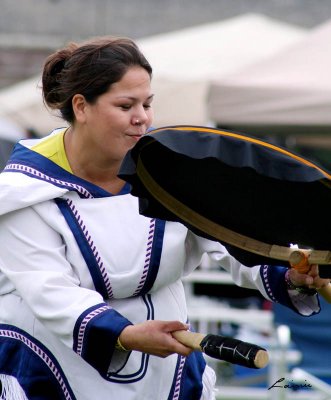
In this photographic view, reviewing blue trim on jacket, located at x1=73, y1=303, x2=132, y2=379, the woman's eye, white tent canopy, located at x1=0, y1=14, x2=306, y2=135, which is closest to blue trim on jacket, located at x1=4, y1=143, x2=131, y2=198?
the woman's eye

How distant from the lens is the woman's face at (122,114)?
3.34m

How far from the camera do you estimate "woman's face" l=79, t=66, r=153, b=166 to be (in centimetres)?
334

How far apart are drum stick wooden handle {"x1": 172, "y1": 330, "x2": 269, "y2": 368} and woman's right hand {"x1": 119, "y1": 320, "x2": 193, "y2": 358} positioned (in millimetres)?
28

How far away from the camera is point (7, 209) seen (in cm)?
337

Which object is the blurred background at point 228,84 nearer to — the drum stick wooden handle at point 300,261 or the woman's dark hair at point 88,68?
the woman's dark hair at point 88,68

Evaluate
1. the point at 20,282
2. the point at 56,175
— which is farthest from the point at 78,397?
the point at 56,175

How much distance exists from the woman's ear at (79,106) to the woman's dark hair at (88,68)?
0.01 meters

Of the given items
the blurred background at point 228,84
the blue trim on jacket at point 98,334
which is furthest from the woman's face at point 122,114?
the blurred background at point 228,84

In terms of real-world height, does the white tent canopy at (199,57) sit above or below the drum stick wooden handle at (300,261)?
below

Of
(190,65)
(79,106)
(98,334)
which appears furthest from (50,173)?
(190,65)

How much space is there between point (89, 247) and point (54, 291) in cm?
18

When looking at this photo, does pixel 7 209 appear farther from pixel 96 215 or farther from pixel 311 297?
pixel 311 297

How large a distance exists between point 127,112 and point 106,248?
15.2 inches

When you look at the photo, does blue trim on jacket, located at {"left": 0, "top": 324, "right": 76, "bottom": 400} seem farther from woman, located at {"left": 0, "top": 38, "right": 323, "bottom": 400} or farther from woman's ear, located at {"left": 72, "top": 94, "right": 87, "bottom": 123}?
woman's ear, located at {"left": 72, "top": 94, "right": 87, "bottom": 123}
